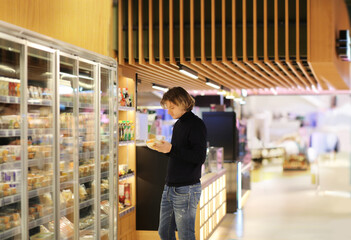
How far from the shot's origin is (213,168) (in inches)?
320

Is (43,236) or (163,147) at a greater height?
(163,147)

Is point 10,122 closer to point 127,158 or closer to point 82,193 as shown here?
point 82,193

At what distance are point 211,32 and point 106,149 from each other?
1.91m

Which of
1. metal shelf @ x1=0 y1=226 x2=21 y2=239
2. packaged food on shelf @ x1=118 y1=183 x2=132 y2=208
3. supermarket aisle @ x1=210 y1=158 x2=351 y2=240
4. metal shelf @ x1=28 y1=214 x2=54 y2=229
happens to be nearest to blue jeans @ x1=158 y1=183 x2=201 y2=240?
metal shelf @ x1=28 y1=214 x2=54 y2=229

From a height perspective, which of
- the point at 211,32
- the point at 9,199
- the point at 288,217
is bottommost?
the point at 288,217

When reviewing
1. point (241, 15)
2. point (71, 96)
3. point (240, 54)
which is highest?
point (241, 15)

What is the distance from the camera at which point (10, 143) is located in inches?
144

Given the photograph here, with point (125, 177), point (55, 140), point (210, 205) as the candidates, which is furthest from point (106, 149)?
point (210, 205)

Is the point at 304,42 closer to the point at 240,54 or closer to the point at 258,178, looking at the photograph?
the point at 240,54

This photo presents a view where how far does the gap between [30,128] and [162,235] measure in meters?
1.22

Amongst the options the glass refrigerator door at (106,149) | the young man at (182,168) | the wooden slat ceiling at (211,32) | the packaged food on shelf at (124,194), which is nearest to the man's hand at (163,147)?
the young man at (182,168)

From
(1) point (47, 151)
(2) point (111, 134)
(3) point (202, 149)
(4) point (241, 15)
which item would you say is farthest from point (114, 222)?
(4) point (241, 15)

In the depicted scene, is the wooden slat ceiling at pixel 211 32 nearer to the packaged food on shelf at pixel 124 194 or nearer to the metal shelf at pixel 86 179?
the packaged food on shelf at pixel 124 194

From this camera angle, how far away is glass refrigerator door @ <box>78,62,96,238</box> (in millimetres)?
4719
